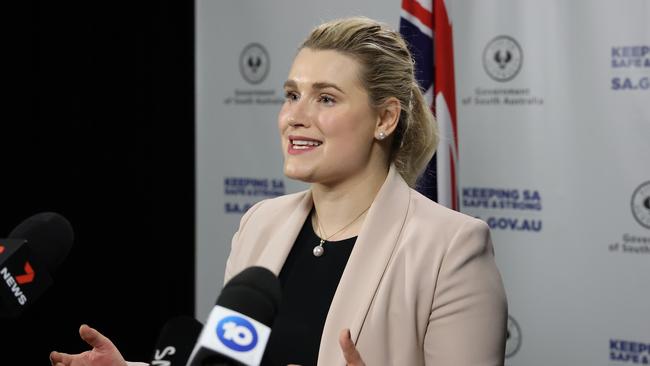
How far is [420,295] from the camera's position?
197cm

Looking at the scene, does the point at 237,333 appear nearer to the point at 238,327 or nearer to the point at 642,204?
the point at 238,327

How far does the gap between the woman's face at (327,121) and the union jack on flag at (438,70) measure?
117cm

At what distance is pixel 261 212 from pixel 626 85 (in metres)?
1.90

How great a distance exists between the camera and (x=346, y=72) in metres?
2.13

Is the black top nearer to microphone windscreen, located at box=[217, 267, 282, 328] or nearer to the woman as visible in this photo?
the woman
